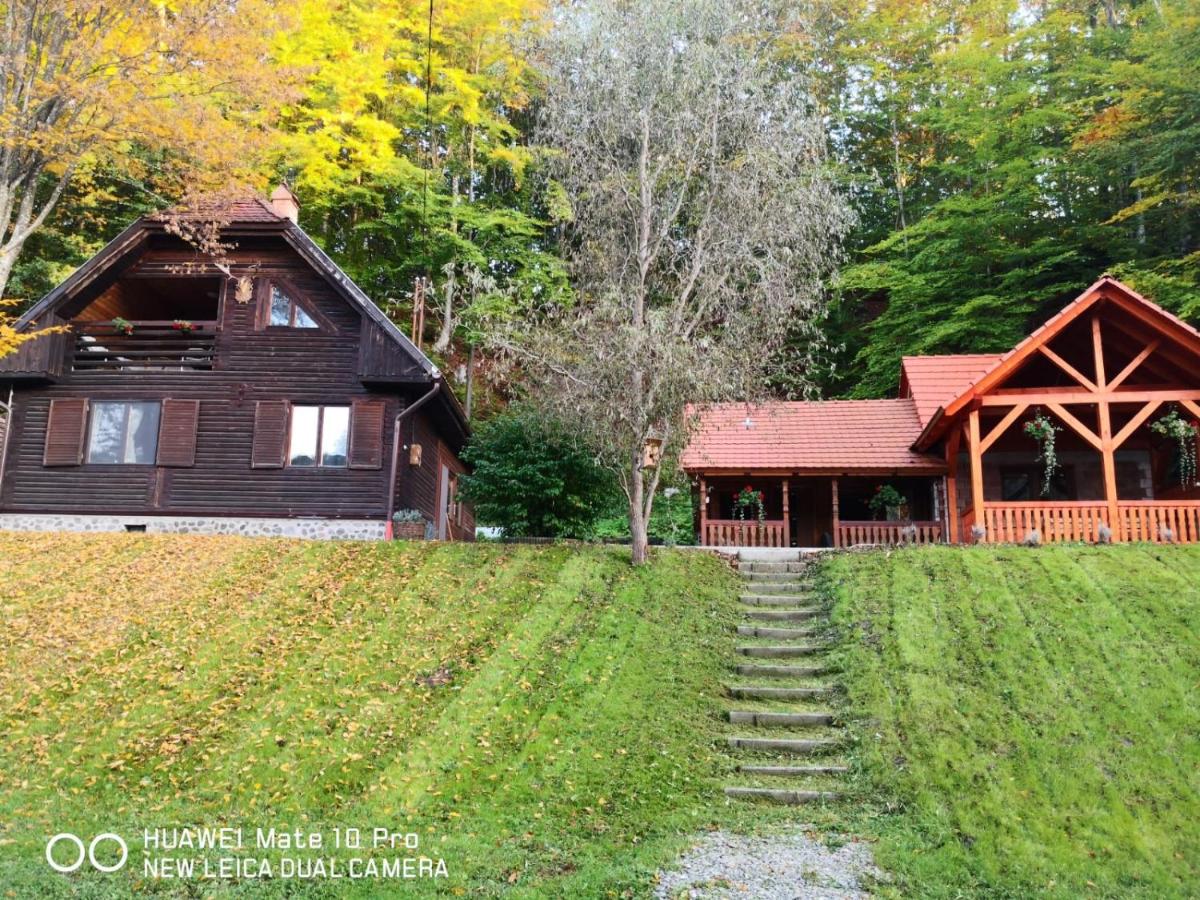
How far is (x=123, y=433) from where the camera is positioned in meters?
17.9

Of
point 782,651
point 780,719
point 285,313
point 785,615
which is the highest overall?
point 285,313

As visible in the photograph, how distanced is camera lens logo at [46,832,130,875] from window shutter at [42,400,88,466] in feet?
42.6

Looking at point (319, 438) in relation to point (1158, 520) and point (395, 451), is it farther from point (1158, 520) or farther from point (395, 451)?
point (1158, 520)

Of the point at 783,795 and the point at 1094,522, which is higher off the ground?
the point at 1094,522

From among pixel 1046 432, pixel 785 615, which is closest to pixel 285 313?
pixel 785 615

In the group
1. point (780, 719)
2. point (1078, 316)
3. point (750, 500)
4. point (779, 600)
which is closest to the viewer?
point (780, 719)

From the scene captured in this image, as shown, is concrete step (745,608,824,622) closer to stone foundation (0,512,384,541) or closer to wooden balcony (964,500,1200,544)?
wooden balcony (964,500,1200,544)

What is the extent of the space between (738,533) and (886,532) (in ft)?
10.9

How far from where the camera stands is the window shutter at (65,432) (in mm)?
17734

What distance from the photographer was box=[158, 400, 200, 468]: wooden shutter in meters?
17.6

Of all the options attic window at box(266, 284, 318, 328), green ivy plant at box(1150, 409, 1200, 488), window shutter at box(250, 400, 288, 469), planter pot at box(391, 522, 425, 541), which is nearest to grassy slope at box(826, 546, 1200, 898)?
green ivy plant at box(1150, 409, 1200, 488)

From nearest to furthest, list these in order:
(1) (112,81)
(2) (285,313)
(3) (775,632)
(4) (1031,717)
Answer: (4) (1031,717) → (3) (775,632) → (1) (112,81) → (2) (285,313)

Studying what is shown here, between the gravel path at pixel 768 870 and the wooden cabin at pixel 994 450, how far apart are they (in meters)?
8.04

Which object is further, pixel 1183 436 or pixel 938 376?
pixel 938 376
